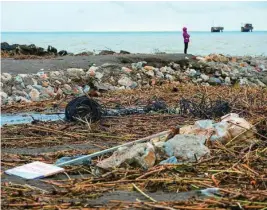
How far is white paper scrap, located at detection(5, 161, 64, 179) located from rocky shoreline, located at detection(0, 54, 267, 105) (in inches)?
230

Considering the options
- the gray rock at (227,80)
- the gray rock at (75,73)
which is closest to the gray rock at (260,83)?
the gray rock at (227,80)

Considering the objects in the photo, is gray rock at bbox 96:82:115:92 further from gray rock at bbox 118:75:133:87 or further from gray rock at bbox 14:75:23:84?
gray rock at bbox 14:75:23:84

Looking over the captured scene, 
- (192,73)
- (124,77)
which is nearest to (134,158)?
(124,77)

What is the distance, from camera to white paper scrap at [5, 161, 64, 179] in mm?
4414

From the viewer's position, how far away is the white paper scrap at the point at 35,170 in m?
4.41

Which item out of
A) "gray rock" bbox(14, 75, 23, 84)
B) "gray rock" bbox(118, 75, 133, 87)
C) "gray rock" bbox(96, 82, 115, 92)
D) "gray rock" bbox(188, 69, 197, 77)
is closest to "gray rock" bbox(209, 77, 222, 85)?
"gray rock" bbox(188, 69, 197, 77)

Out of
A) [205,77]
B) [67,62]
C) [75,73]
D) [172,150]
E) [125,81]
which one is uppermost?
[67,62]

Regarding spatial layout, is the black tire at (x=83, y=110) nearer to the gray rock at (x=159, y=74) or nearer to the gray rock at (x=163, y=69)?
the gray rock at (x=159, y=74)

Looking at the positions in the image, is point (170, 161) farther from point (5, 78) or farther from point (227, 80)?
point (227, 80)

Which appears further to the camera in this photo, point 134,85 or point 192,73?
point 192,73

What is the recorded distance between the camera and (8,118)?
8.48 metres

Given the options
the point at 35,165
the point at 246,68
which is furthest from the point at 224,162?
the point at 246,68

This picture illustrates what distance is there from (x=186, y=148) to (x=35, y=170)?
1.31 meters

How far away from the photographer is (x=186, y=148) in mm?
4777
